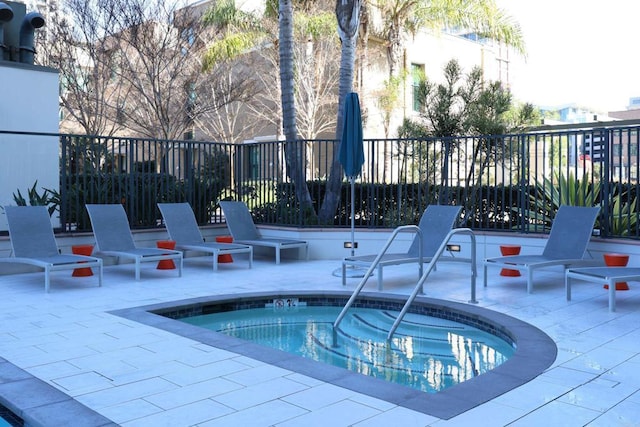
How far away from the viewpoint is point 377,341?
6.24m

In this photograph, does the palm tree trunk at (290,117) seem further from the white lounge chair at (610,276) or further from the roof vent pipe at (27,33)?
the white lounge chair at (610,276)

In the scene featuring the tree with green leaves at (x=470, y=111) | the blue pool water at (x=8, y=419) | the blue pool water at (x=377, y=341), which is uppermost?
the tree with green leaves at (x=470, y=111)

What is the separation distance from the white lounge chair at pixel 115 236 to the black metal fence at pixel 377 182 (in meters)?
0.88

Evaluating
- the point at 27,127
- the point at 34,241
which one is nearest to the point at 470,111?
the point at 34,241

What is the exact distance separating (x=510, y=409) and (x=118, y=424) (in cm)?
239

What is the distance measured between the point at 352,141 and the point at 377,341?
4269 mm

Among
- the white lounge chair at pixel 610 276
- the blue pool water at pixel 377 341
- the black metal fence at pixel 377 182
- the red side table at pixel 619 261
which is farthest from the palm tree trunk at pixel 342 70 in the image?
the white lounge chair at pixel 610 276

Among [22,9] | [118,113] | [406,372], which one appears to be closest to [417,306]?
[406,372]

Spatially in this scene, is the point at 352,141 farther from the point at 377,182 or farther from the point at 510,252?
the point at 510,252

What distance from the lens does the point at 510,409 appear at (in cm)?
387

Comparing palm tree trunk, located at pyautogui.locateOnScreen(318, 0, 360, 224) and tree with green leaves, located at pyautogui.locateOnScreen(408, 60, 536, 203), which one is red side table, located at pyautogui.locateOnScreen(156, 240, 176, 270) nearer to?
palm tree trunk, located at pyautogui.locateOnScreen(318, 0, 360, 224)

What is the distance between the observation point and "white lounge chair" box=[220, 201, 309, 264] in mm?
11371

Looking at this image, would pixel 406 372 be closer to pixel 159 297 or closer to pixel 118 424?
pixel 118 424

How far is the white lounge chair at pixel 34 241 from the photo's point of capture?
8672 millimetres
